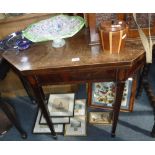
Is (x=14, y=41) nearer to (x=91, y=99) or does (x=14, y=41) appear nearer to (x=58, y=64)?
(x=58, y=64)

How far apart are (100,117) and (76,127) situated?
0.63ft

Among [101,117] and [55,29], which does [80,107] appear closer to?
[101,117]

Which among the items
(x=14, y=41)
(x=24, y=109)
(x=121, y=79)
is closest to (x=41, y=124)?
(x=24, y=109)

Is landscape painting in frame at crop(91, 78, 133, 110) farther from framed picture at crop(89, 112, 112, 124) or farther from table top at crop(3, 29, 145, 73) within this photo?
table top at crop(3, 29, 145, 73)

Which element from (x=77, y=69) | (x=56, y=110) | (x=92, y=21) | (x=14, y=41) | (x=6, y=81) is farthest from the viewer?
(x=6, y=81)

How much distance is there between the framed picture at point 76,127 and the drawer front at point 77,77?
560 millimetres

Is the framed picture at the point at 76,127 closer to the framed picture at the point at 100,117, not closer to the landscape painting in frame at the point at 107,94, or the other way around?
the framed picture at the point at 100,117

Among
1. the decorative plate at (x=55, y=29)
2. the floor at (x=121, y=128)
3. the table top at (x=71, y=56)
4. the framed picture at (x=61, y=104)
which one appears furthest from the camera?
the framed picture at (x=61, y=104)

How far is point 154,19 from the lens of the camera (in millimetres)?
941

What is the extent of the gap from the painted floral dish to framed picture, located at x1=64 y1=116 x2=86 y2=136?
674 mm

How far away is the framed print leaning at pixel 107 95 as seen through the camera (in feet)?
4.77

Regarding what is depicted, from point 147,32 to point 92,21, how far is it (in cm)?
27

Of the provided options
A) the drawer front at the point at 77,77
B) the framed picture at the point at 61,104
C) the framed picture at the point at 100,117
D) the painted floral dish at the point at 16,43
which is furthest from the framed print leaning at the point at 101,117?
the painted floral dish at the point at 16,43

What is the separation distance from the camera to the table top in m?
0.88
